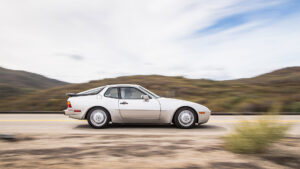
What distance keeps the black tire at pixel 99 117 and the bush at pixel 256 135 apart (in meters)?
4.14

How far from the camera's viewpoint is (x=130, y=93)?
776 cm

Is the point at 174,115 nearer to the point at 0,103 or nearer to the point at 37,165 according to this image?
the point at 37,165

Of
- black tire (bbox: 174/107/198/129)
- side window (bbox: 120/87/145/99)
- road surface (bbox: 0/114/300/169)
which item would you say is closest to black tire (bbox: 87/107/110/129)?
side window (bbox: 120/87/145/99)

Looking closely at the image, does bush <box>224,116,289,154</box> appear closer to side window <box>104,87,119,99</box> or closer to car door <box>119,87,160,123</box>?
car door <box>119,87,160,123</box>

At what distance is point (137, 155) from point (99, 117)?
12.9 feet

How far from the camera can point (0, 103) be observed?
16.7 m

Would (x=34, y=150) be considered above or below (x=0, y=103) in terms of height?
below

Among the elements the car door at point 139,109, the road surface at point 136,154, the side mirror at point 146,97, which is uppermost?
the side mirror at point 146,97

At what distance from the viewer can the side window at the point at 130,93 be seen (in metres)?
7.71

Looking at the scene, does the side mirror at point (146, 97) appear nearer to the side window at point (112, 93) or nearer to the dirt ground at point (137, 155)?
the side window at point (112, 93)

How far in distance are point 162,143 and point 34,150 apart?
2197 millimetres

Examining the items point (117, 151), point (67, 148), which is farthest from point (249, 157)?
point (67, 148)

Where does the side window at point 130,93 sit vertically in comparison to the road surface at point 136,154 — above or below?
above

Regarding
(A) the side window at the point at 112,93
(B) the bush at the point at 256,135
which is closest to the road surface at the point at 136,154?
(B) the bush at the point at 256,135
